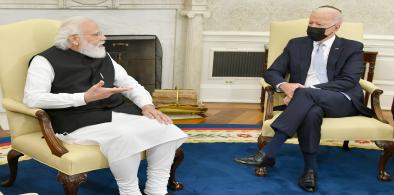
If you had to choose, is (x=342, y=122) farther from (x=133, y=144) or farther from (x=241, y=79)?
(x=241, y=79)

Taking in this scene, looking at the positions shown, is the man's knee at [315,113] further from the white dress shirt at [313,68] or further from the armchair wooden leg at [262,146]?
the white dress shirt at [313,68]

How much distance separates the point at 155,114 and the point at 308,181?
3.77ft

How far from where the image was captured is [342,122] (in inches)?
144

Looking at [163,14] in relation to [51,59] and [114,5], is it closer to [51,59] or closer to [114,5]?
[114,5]

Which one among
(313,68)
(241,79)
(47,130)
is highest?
(313,68)

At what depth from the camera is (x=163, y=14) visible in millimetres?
5699

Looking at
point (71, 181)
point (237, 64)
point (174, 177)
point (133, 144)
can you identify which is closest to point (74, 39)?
point (133, 144)

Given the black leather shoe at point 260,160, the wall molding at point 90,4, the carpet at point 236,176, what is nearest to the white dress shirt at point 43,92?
the carpet at point 236,176

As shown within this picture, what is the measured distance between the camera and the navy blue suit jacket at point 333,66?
3879 mm

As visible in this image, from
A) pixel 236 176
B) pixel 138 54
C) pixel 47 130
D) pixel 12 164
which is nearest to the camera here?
pixel 47 130

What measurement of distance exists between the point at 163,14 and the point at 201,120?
1.27 metres

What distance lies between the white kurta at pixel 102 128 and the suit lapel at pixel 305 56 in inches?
52.4

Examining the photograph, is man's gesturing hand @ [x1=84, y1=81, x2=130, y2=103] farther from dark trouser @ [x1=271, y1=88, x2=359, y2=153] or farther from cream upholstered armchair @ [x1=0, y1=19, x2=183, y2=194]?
dark trouser @ [x1=271, y1=88, x2=359, y2=153]

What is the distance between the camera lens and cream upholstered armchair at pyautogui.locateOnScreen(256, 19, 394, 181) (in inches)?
142
